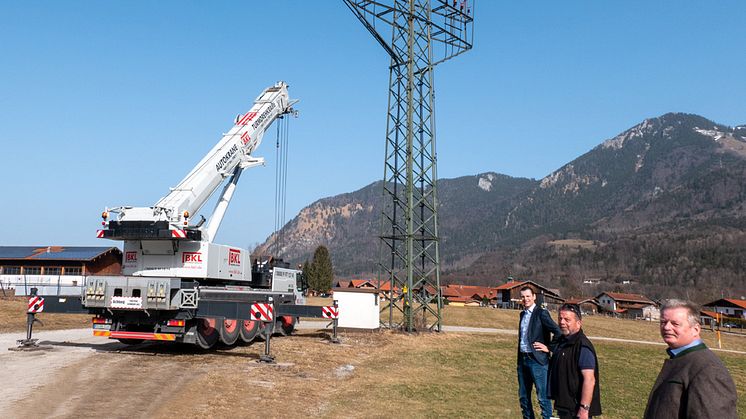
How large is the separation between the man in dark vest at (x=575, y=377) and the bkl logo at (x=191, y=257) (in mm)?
10789

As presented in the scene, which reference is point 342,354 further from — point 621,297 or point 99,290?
point 621,297

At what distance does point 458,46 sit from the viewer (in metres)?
26.0

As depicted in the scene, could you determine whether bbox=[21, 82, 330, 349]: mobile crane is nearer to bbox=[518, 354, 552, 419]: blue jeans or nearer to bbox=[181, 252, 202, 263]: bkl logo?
bbox=[181, 252, 202, 263]: bkl logo

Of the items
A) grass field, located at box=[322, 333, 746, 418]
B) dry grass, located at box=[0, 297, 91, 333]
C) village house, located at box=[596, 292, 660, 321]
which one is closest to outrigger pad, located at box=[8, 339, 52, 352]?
dry grass, located at box=[0, 297, 91, 333]

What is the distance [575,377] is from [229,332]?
12083mm

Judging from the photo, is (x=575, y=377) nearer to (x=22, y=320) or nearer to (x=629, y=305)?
(x=22, y=320)

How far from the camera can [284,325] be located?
20.4m

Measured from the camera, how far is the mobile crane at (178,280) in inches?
529

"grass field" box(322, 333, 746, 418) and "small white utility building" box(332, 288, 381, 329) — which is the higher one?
"small white utility building" box(332, 288, 381, 329)

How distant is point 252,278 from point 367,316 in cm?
656

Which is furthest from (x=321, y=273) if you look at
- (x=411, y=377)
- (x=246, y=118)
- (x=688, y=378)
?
(x=688, y=378)

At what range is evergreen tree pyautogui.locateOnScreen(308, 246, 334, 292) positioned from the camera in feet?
270

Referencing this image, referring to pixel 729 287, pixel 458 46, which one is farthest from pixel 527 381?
pixel 729 287

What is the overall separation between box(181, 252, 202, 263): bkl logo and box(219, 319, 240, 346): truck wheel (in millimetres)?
2058
